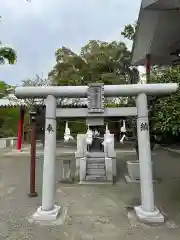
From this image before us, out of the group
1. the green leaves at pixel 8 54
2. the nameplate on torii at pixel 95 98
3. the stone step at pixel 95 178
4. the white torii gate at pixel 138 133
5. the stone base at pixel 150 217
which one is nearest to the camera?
the stone base at pixel 150 217

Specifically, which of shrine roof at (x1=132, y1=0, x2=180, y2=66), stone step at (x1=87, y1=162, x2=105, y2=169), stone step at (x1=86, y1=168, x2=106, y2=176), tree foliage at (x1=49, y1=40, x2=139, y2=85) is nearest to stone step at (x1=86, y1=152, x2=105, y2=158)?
stone step at (x1=87, y1=162, x2=105, y2=169)

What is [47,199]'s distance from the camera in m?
5.44

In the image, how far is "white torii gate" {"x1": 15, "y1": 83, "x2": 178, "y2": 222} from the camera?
534cm

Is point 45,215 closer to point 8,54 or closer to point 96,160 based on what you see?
point 96,160

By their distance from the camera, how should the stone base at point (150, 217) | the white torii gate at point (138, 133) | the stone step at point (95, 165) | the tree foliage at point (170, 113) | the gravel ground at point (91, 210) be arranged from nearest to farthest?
the gravel ground at point (91, 210), the tree foliage at point (170, 113), the stone base at point (150, 217), the white torii gate at point (138, 133), the stone step at point (95, 165)

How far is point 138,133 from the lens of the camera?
221 inches

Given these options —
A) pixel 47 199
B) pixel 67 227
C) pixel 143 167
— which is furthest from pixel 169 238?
pixel 47 199

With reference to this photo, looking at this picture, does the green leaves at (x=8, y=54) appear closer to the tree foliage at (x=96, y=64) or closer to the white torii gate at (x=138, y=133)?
the white torii gate at (x=138, y=133)

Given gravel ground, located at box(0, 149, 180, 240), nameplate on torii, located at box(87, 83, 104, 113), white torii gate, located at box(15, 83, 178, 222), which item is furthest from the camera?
nameplate on torii, located at box(87, 83, 104, 113)

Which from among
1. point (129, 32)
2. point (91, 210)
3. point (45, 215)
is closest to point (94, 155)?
point (91, 210)

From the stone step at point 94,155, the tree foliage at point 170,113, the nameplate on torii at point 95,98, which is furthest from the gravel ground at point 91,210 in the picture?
the nameplate on torii at point 95,98

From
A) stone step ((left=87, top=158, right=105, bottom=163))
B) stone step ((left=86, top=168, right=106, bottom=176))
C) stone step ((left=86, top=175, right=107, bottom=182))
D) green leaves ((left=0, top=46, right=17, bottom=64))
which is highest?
green leaves ((left=0, top=46, right=17, bottom=64))

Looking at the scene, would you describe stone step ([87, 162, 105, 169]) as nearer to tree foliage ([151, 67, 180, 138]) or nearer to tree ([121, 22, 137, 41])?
tree foliage ([151, 67, 180, 138])

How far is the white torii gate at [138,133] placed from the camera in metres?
5.34
